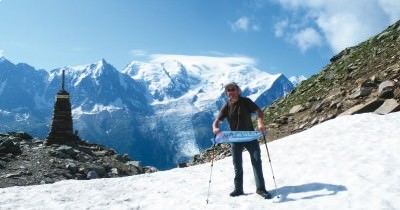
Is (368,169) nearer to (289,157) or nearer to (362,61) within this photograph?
(289,157)

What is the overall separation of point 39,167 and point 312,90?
21.8 m

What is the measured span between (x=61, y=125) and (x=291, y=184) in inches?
1051

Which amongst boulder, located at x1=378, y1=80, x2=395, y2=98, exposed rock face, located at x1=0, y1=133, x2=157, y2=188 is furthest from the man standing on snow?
boulder, located at x1=378, y1=80, x2=395, y2=98

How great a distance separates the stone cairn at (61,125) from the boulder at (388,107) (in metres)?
24.3

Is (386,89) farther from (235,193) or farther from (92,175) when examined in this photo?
(92,175)

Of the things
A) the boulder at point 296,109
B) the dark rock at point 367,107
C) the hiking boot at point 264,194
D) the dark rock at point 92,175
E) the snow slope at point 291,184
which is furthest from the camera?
the boulder at point 296,109

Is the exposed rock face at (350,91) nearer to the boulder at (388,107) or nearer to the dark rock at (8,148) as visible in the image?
the boulder at (388,107)

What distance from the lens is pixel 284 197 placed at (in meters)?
15.2

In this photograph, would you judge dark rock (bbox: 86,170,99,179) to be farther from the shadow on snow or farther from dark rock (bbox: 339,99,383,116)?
the shadow on snow

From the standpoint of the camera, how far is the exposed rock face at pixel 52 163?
27.3m

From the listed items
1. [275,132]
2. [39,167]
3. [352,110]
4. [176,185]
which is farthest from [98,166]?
[352,110]

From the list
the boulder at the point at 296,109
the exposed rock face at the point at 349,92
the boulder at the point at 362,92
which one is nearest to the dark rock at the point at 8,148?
the exposed rock face at the point at 349,92

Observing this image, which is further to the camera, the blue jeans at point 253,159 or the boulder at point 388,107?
the boulder at point 388,107

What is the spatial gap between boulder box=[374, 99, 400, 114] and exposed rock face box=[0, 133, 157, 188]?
682 inches
